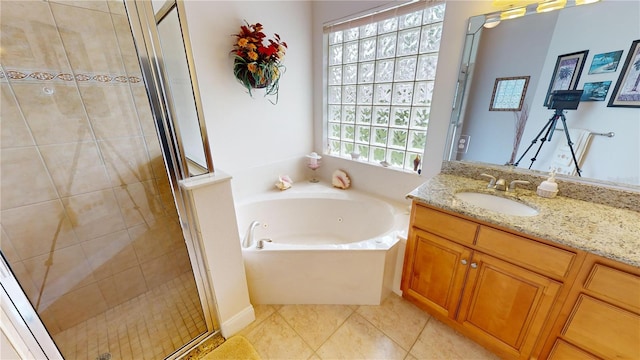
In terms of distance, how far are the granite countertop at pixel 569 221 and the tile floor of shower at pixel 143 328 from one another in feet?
5.09

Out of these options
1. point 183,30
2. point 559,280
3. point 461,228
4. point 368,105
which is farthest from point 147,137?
point 559,280

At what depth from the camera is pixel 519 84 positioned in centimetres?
132

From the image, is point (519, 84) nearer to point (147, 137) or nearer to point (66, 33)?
point (147, 137)

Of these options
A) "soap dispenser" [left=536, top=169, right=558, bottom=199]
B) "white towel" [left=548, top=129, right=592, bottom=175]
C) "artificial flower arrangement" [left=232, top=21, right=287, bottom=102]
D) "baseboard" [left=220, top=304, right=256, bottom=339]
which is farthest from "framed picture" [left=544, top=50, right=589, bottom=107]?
"baseboard" [left=220, top=304, right=256, bottom=339]

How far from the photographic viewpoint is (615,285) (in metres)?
0.82

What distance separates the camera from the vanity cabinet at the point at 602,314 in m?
0.81

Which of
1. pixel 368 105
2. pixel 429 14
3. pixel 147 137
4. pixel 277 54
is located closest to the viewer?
pixel 147 137

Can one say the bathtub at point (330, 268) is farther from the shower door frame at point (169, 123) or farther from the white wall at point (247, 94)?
the white wall at point (247, 94)

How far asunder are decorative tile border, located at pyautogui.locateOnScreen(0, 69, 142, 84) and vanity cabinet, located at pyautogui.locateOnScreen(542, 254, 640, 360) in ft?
7.84

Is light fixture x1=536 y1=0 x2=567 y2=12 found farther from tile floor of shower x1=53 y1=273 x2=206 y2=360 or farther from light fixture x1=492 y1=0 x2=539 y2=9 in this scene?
tile floor of shower x1=53 y1=273 x2=206 y2=360

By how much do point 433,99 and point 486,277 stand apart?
1.21m

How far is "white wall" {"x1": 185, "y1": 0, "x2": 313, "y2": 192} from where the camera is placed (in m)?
1.68

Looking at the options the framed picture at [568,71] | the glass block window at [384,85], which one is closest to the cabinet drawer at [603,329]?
the framed picture at [568,71]

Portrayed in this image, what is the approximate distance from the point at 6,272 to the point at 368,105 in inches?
92.1
